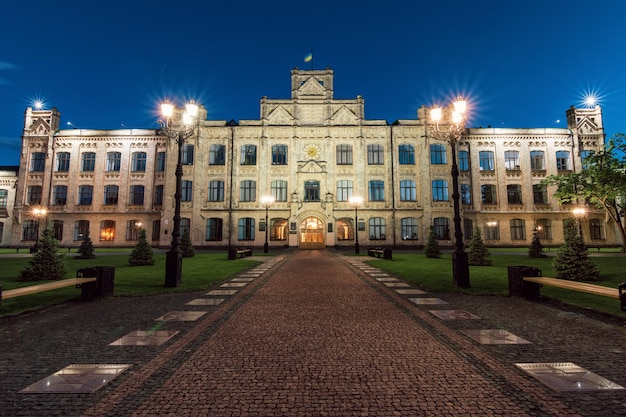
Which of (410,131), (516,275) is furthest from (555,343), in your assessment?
(410,131)

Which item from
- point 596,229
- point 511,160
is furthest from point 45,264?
point 596,229

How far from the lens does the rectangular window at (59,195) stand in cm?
3525

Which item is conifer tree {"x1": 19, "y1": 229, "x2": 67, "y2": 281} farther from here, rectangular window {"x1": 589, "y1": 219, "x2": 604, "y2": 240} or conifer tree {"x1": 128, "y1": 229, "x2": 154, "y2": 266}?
rectangular window {"x1": 589, "y1": 219, "x2": 604, "y2": 240}

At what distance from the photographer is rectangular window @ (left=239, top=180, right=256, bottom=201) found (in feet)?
112

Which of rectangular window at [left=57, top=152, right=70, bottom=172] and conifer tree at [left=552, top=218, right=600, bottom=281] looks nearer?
conifer tree at [left=552, top=218, right=600, bottom=281]

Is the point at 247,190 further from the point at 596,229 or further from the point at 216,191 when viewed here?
the point at 596,229

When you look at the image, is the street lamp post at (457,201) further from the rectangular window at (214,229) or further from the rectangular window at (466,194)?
the rectangular window at (214,229)

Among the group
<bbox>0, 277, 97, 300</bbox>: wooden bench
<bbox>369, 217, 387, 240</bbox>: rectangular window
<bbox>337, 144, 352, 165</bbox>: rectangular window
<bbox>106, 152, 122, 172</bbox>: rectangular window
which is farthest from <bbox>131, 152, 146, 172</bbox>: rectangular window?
<bbox>0, 277, 97, 300</bbox>: wooden bench

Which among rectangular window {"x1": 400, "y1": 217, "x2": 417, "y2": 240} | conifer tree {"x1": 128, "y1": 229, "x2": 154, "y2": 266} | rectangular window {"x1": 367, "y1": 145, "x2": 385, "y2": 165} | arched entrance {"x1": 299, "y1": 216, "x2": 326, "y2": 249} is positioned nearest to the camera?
conifer tree {"x1": 128, "y1": 229, "x2": 154, "y2": 266}

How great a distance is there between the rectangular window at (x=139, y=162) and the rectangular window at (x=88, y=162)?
14.6 feet

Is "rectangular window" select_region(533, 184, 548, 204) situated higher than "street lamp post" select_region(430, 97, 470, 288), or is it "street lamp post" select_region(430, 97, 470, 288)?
"rectangular window" select_region(533, 184, 548, 204)

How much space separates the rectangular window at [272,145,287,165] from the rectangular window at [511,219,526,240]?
2547cm

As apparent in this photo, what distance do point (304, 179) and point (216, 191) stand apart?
31.3 ft

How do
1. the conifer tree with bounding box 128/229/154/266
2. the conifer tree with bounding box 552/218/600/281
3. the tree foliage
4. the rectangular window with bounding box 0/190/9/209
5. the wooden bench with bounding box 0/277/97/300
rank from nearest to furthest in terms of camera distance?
the wooden bench with bounding box 0/277/97/300, the conifer tree with bounding box 552/218/600/281, the conifer tree with bounding box 128/229/154/266, the tree foliage, the rectangular window with bounding box 0/190/9/209
